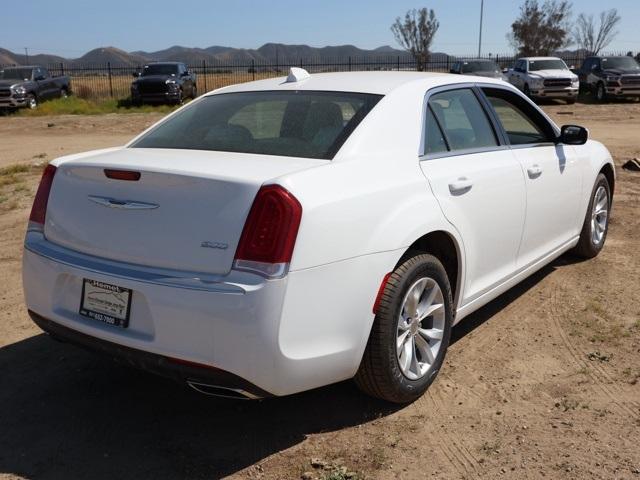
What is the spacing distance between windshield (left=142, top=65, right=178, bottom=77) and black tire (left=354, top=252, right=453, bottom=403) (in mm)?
25775

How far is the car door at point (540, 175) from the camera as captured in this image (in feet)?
14.8

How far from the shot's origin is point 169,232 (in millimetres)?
2920

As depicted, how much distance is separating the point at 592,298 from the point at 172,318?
347cm

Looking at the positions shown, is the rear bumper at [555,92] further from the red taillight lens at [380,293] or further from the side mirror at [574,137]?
the red taillight lens at [380,293]

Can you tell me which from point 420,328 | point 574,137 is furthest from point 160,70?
point 420,328

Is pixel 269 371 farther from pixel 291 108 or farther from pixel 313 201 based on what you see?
pixel 291 108

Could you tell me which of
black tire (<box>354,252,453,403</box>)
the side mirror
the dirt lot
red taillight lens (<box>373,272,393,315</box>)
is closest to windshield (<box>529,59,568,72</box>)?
the side mirror

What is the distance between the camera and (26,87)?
26.2 metres

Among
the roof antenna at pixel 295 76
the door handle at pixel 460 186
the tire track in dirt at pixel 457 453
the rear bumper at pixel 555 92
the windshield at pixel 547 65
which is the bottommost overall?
the tire track in dirt at pixel 457 453

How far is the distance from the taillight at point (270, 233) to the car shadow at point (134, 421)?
3.10 feet

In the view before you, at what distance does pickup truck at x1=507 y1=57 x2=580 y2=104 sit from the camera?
2569 centimetres

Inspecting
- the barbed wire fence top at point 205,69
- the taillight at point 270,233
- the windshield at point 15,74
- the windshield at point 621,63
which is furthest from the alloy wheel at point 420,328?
the barbed wire fence top at point 205,69

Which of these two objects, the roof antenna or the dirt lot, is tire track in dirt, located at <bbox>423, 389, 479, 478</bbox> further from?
the roof antenna

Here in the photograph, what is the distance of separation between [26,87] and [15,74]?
123 centimetres
